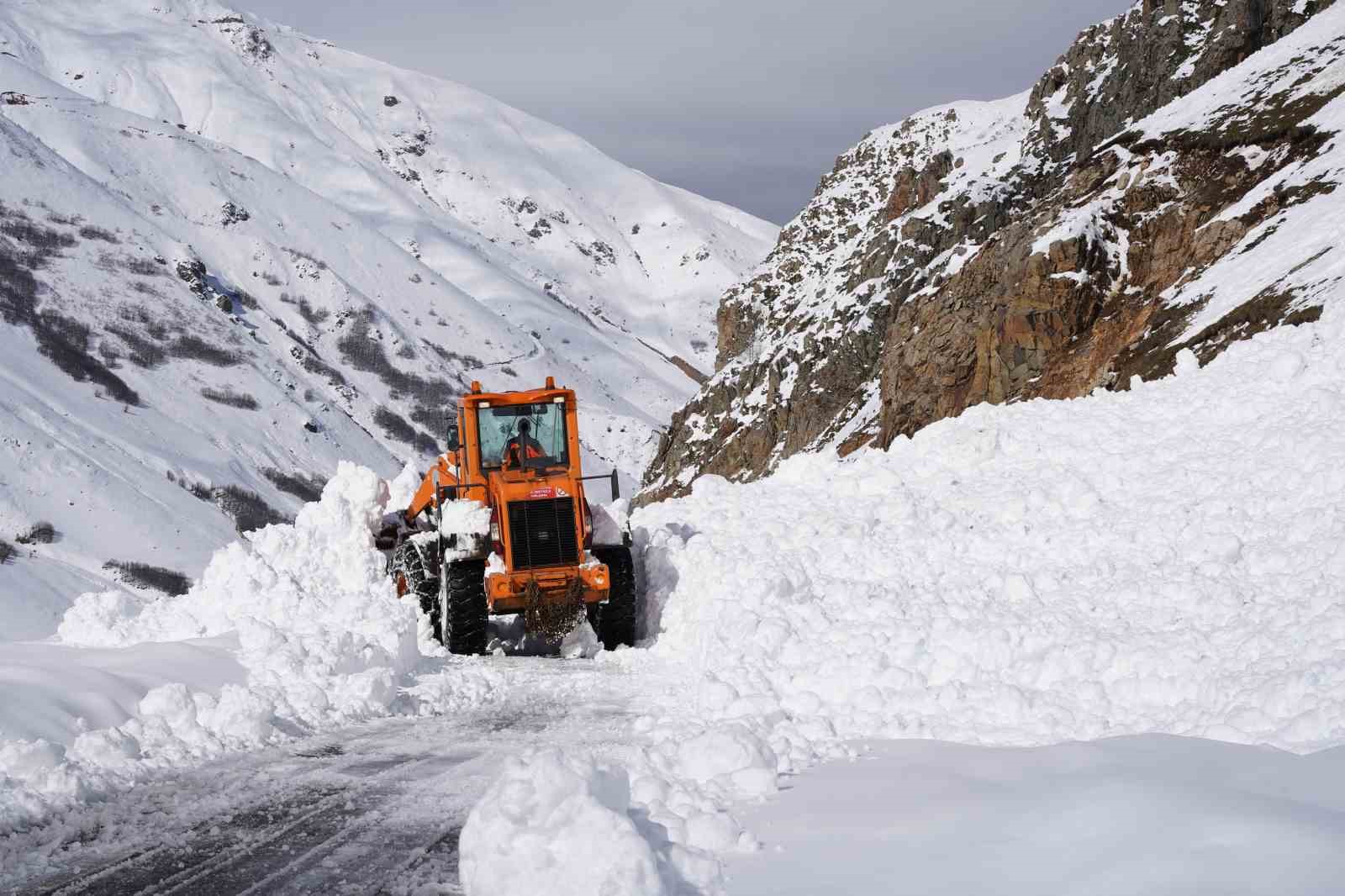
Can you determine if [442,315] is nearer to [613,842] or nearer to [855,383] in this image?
[855,383]

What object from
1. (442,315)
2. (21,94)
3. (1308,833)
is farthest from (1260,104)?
(21,94)

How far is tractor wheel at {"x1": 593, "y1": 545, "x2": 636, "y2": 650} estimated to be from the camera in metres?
12.9

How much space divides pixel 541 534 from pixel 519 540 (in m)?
0.27

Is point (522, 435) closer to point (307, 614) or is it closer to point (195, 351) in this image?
point (307, 614)

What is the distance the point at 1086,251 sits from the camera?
23.6 metres

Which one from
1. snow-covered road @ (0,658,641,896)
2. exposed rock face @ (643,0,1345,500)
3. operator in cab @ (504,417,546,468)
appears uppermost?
exposed rock face @ (643,0,1345,500)

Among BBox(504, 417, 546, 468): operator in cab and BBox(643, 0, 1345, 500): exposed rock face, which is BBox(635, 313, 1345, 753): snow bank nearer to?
BBox(504, 417, 546, 468): operator in cab

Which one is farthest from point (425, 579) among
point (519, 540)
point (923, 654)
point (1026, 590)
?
point (1026, 590)

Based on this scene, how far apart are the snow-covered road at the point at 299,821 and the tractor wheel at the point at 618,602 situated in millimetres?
3763

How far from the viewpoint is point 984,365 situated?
1004 inches

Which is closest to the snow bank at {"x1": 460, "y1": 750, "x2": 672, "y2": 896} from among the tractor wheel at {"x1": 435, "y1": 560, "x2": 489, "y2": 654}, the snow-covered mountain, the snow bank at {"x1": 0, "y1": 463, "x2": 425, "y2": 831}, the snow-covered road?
the snow-covered road

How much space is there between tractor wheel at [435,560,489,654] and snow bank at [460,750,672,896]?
7.58 metres

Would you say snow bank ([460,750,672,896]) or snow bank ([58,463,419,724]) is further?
snow bank ([58,463,419,724])

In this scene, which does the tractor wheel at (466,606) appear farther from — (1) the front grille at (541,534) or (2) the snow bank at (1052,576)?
(2) the snow bank at (1052,576)
